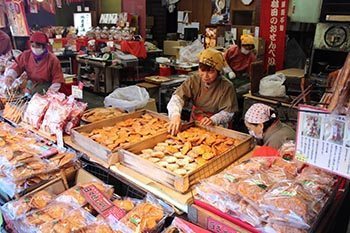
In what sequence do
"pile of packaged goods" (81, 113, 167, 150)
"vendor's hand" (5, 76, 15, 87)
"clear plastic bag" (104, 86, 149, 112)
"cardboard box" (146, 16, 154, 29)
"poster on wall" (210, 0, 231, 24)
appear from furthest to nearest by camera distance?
"cardboard box" (146, 16, 154, 29) < "poster on wall" (210, 0, 231, 24) < "vendor's hand" (5, 76, 15, 87) < "clear plastic bag" (104, 86, 149, 112) < "pile of packaged goods" (81, 113, 167, 150)

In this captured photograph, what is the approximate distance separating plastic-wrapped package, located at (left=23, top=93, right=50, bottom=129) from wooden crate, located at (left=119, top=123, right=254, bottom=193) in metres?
1.04

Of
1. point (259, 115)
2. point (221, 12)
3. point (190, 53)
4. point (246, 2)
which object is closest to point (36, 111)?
point (259, 115)

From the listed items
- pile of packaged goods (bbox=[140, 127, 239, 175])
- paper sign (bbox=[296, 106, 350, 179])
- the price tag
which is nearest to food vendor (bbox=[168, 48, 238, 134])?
pile of packaged goods (bbox=[140, 127, 239, 175])

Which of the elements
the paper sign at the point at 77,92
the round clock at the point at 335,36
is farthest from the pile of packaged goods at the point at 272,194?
the round clock at the point at 335,36

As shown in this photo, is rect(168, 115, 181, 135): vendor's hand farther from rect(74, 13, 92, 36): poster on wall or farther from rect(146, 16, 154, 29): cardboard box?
rect(74, 13, 92, 36): poster on wall

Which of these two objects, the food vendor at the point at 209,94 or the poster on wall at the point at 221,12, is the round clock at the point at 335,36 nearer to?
the food vendor at the point at 209,94

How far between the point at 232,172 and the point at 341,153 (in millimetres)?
602

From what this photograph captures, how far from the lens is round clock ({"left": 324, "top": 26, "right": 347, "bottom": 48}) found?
13.8ft

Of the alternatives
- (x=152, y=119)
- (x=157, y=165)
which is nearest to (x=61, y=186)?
(x=157, y=165)

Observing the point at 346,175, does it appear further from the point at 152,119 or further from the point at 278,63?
the point at 278,63

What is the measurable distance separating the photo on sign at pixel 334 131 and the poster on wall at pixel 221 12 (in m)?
7.08

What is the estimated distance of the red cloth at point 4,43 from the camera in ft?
17.2

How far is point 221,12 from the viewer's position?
26.6 ft

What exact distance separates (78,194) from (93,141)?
45 centimetres
